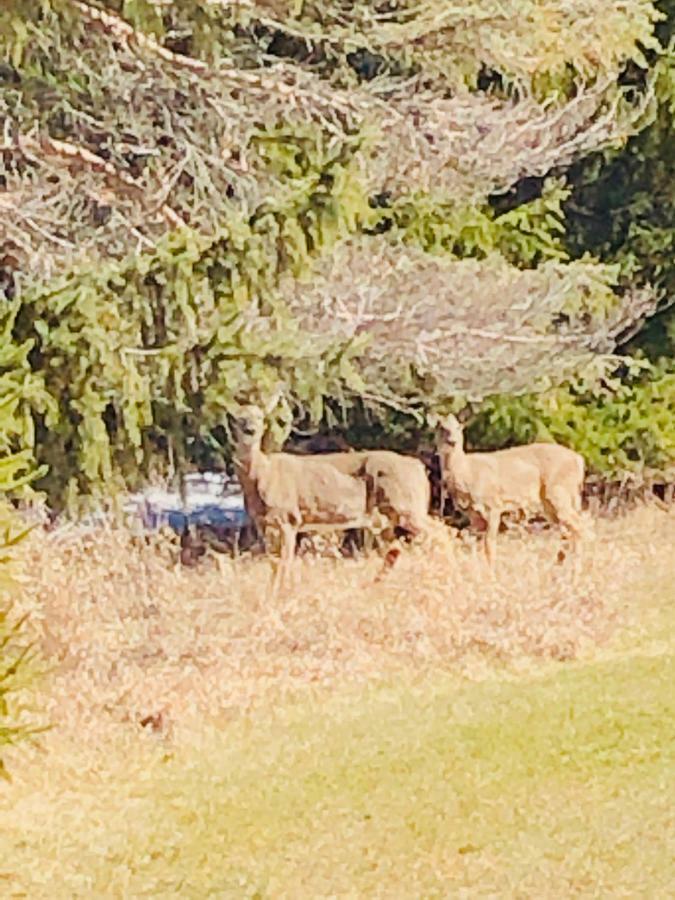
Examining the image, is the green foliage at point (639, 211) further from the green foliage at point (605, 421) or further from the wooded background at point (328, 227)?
the green foliage at point (605, 421)

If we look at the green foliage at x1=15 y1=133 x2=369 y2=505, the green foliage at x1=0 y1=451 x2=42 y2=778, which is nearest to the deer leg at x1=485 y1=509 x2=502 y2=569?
the green foliage at x1=15 y1=133 x2=369 y2=505

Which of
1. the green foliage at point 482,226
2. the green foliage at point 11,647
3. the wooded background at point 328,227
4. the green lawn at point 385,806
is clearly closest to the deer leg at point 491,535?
the wooded background at point 328,227

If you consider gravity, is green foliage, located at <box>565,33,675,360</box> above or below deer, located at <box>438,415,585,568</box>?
above

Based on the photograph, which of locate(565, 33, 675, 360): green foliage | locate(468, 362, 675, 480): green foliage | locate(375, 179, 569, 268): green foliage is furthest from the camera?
locate(565, 33, 675, 360): green foliage

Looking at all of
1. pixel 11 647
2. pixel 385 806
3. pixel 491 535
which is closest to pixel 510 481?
pixel 491 535

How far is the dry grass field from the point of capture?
232 inches

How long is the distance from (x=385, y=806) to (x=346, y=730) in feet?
3.74

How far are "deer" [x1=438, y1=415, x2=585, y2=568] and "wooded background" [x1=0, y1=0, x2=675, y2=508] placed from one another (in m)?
0.63

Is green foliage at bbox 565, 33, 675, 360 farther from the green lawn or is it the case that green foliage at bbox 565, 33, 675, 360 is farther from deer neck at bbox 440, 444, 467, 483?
the green lawn

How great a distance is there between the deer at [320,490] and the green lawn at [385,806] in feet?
7.23

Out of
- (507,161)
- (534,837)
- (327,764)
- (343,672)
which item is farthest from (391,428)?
(534,837)

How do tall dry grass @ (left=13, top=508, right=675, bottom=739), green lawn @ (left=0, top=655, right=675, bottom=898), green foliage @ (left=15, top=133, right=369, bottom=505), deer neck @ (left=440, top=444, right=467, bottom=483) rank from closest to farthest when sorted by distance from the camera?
green lawn @ (left=0, top=655, right=675, bottom=898) → tall dry grass @ (left=13, top=508, right=675, bottom=739) → green foliage @ (left=15, top=133, right=369, bottom=505) → deer neck @ (left=440, top=444, right=467, bottom=483)

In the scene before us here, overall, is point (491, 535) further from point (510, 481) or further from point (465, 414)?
point (465, 414)

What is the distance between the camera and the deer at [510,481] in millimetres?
10883
